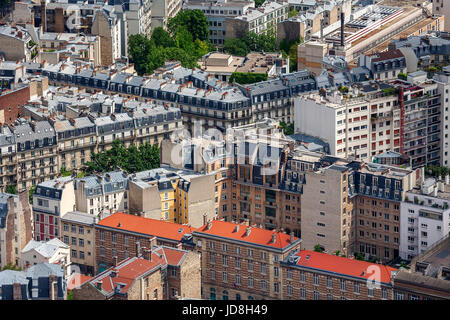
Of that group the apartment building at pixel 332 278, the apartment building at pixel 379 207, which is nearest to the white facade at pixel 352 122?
the apartment building at pixel 379 207

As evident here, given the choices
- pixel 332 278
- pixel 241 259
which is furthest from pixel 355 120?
pixel 332 278

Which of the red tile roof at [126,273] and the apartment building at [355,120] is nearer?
the red tile roof at [126,273]

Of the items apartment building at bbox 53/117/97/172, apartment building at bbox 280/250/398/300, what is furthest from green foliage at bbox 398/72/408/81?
apartment building at bbox 280/250/398/300

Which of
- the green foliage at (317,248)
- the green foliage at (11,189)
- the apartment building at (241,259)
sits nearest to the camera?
the apartment building at (241,259)

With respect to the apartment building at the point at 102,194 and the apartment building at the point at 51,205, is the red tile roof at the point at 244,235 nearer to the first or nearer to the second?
the apartment building at the point at 102,194

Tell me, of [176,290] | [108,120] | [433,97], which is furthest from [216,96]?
[176,290]

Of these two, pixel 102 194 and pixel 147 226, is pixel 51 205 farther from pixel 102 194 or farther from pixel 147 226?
pixel 147 226
